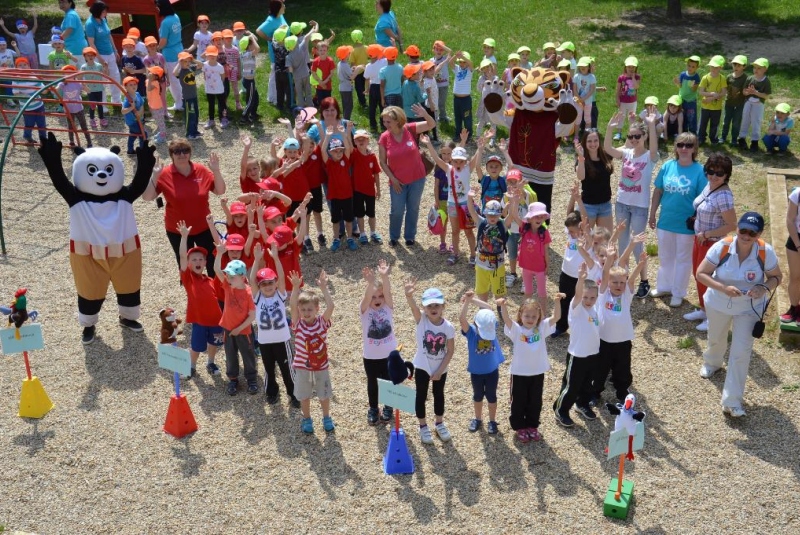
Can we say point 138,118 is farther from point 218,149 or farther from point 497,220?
point 497,220

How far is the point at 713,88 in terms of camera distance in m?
15.2

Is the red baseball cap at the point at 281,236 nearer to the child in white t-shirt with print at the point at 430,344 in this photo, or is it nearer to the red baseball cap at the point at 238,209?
the red baseball cap at the point at 238,209

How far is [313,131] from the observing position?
473 inches

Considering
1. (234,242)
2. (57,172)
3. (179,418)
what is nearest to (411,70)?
(234,242)

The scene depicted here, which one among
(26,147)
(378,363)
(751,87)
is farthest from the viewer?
(26,147)

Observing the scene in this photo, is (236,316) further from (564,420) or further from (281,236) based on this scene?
(564,420)

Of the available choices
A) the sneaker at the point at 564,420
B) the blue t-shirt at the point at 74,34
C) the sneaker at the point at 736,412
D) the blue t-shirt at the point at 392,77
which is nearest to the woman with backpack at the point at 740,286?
the sneaker at the point at 736,412

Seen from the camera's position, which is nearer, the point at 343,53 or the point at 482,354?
the point at 482,354

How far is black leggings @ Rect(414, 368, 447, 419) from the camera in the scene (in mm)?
8352

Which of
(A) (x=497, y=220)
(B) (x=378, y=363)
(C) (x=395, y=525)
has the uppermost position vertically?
(A) (x=497, y=220)

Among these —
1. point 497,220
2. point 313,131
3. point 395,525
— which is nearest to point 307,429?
point 395,525

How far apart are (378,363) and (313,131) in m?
4.41

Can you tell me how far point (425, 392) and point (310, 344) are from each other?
1.10m

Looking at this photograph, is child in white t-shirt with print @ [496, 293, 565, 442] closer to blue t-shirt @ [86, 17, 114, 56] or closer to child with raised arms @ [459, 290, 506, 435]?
child with raised arms @ [459, 290, 506, 435]
